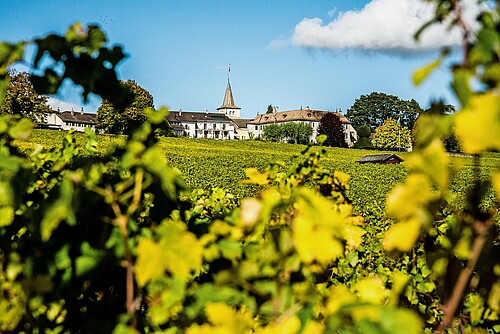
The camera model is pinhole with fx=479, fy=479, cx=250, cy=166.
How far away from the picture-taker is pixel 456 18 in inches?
36.4

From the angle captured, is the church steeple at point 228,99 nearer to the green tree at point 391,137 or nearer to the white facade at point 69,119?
the white facade at point 69,119

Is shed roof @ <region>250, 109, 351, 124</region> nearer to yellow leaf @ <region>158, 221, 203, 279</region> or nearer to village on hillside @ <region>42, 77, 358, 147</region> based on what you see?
village on hillside @ <region>42, 77, 358, 147</region>

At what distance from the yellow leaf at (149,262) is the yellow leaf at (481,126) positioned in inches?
22.8

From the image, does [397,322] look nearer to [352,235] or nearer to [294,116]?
[352,235]

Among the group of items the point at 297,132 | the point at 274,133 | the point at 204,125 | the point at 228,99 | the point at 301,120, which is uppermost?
the point at 228,99

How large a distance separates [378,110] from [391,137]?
2941 cm

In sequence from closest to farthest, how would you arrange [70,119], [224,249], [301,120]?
[224,249] → [70,119] → [301,120]

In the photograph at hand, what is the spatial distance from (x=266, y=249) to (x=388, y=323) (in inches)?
14.5

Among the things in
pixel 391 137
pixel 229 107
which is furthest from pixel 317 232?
pixel 229 107

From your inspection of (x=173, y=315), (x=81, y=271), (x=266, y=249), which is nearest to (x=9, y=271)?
(x=81, y=271)

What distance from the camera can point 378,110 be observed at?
11788cm

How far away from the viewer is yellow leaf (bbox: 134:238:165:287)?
91cm

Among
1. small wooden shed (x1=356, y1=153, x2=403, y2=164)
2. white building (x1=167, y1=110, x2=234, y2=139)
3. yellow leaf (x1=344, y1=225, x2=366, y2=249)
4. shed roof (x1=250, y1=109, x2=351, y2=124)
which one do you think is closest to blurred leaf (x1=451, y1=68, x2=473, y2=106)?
yellow leaf (x1=344, y1=225, x2=366, y2=249)

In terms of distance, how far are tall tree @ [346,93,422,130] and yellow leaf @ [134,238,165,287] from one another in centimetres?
11802
